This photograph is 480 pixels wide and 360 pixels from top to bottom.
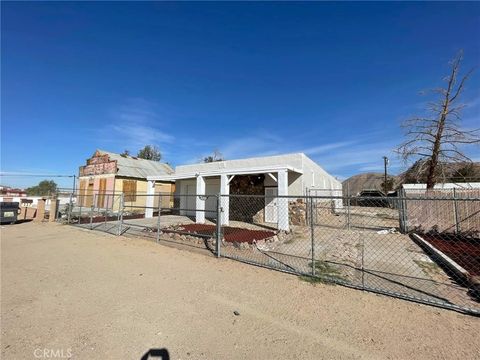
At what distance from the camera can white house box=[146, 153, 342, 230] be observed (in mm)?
12367

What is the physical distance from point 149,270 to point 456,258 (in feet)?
26.3

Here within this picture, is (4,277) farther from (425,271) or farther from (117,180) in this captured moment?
(117,180)

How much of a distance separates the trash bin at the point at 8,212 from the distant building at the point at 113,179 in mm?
6699

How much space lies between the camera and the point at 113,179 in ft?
72.9

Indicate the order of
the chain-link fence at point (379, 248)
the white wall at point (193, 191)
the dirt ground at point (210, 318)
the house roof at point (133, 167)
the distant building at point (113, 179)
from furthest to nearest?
the house roof at point (133, 167) → the distant building at point (113, 179) → the white wall at point (193, 191) → the chain-link fence at point (379, 248) → the dirt ground at point (210, 318)

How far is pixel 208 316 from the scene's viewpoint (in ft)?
12.0

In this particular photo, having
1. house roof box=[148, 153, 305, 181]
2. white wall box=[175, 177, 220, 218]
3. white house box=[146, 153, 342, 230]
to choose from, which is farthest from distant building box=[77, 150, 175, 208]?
white house box=[146, 153, 342, 230]

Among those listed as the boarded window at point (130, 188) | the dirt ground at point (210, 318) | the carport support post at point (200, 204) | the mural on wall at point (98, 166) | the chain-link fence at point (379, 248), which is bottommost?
the dirt ground at point (210, 318)

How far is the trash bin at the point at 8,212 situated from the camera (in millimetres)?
14000

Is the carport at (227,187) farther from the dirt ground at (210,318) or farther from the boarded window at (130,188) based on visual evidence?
the dirt ground at (210,318)

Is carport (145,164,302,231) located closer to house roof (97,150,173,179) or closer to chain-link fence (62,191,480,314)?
chain-link fence (62,191,480,314)

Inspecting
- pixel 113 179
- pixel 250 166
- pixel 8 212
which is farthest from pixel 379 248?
pixel 113 179

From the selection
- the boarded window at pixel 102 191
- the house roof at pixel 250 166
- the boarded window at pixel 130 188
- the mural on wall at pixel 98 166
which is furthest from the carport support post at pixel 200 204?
the boarded window at pixel 102 191

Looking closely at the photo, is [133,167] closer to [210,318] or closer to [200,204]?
[200,204]
